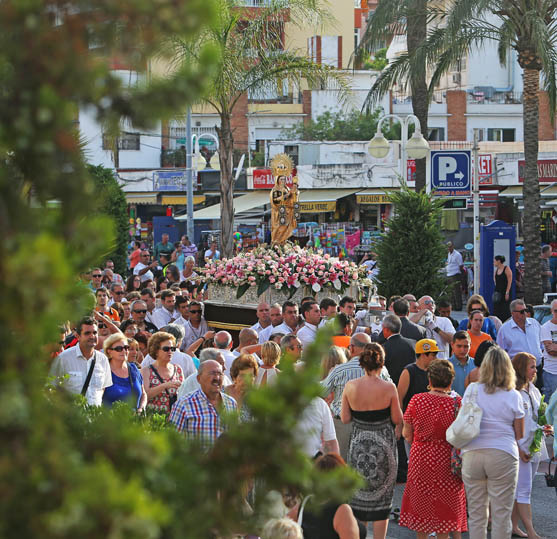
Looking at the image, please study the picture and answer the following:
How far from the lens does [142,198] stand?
144 feet

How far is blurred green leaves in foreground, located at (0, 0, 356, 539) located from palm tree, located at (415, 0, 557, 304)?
18.1 meters

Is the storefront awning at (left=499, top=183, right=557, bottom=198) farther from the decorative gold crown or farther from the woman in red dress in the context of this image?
the woman in red dress

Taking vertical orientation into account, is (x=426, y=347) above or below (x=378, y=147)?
below

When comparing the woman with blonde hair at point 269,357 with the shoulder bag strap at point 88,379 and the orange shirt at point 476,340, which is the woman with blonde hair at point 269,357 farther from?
the orange shirt at point 476,340

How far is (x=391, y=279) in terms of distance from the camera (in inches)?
708

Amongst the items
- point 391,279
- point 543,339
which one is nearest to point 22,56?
point 543,339

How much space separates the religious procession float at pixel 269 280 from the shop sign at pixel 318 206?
21739 millimetres

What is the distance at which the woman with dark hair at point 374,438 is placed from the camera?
25.3 feet

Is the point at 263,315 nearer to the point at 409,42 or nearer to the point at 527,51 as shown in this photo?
the point at 527,51

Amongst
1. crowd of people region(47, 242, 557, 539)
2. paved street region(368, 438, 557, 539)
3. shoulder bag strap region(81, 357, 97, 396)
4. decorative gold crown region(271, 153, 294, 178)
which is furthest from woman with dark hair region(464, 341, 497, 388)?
decorative gold crown region(271, 153, 294, 178)

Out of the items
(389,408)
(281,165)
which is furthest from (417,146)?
(389,408)

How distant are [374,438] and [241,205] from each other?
106 feet

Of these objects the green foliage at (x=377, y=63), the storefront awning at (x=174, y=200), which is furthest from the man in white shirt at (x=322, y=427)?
the green foliage at (x=377, y=63)

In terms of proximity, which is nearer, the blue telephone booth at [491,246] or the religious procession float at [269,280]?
the religious procession float at [269,280]
